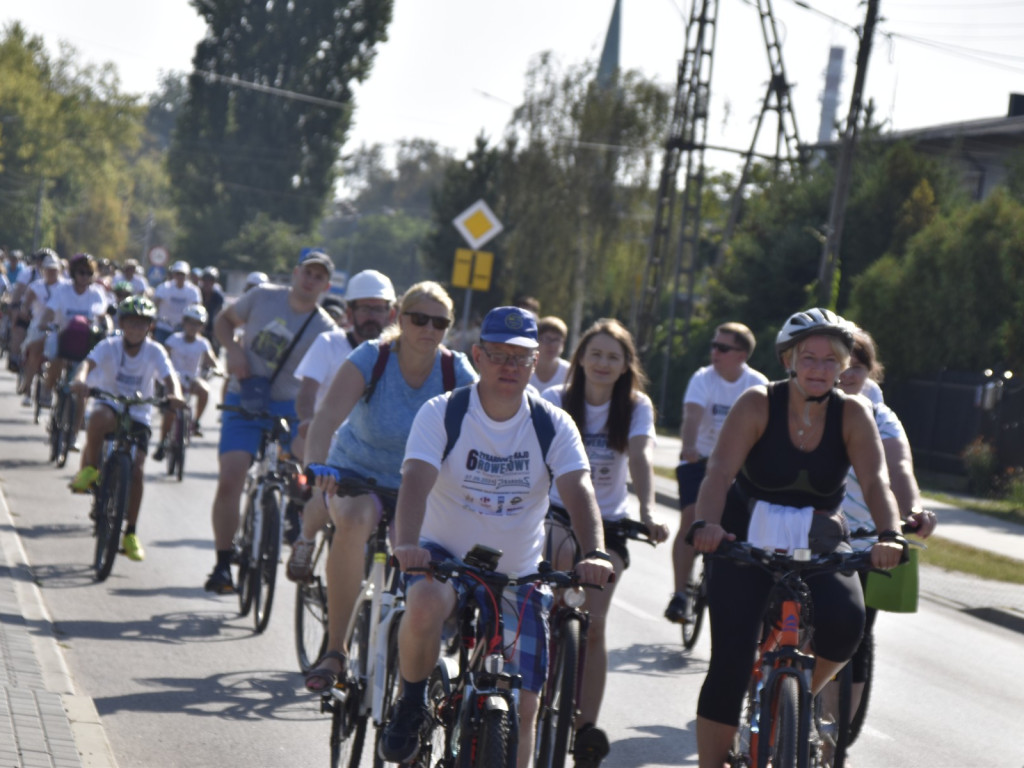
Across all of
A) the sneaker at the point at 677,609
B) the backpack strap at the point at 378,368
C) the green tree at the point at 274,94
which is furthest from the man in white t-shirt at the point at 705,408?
the green tree at the point at 274,94

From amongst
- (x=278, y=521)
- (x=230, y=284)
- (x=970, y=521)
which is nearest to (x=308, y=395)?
(x=278, y=521)

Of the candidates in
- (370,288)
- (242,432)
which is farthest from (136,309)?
(370,288)

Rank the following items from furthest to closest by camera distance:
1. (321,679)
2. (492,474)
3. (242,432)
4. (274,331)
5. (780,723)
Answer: (274,331) → (242,432) → (321,679) → (492,474) → (780,723)

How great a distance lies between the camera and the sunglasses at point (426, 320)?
20.5ft

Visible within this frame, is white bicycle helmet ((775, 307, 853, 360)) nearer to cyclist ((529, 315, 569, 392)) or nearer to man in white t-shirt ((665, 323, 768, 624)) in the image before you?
man in white t-shirt ((665, 323, 768, 624))

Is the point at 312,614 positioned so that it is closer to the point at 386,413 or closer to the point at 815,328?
the point at 386,413

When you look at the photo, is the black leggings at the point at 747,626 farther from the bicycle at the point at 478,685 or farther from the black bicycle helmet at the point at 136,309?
the black bicycle helmet at the point at 136,309

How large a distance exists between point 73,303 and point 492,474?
1397 centimetres

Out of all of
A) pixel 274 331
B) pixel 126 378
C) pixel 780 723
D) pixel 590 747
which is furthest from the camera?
pixel 126 378

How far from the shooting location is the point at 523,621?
480cm

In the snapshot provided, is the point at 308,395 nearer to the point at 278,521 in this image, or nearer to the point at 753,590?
the point at 278,521

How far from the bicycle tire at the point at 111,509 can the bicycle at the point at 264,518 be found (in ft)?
3.11

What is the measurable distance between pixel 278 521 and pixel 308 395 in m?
0.75

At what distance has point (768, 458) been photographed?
521 cm
